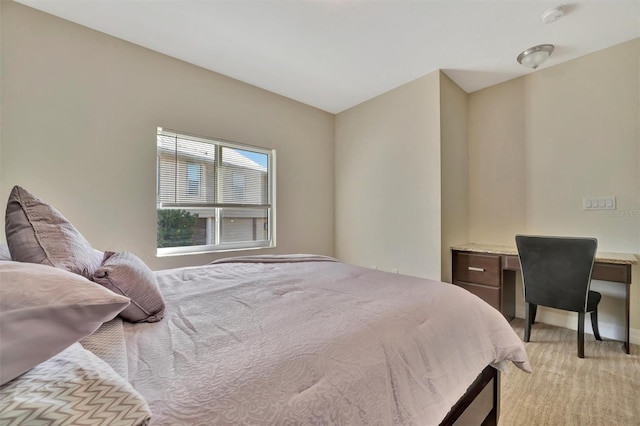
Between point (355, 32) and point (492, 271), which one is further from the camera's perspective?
point (492, 271)

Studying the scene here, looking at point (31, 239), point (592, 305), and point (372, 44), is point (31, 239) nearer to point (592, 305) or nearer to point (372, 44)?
point (372, 44)

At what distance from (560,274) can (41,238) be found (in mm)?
3084

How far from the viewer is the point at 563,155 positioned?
2.62m

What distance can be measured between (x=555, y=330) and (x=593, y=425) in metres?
1.41

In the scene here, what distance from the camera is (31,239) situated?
2.74 feet

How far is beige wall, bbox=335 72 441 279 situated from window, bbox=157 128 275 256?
1.10 metres

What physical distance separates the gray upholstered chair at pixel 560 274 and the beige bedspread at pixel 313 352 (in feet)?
4.12

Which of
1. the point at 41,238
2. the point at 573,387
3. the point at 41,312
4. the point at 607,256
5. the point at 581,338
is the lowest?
the point at 573,387

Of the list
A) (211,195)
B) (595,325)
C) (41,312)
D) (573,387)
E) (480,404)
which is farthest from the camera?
(211,195)

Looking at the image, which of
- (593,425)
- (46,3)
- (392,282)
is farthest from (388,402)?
(46,3)

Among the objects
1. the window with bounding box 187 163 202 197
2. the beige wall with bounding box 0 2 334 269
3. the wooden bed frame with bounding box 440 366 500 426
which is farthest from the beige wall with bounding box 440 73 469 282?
the window with bounding box 187 163 202 197

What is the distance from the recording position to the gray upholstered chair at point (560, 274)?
6.55 feet

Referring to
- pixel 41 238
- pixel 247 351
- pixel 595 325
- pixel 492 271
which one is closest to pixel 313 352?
pixel 247 351

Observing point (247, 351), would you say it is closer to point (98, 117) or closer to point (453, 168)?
point (98, 117)
